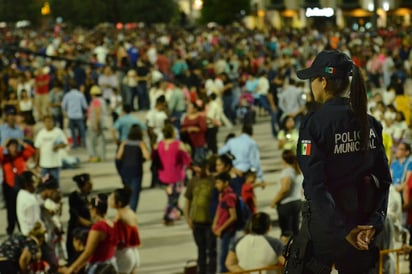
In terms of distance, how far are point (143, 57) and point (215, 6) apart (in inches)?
1440

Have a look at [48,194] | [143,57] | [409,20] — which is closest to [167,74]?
[143,57]

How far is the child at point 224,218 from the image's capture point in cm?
1234

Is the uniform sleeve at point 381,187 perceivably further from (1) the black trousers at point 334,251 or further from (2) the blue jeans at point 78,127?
(2) the blue jeans at point 78,127

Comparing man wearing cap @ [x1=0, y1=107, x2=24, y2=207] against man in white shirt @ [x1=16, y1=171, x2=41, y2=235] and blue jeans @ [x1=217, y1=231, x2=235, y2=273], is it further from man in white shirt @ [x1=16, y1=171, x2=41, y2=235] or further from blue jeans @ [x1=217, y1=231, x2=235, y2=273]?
blue jeans @ [x1=217, y1=231, x2=235, y2=273]

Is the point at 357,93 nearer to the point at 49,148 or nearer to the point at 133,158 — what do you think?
the point at 133,158

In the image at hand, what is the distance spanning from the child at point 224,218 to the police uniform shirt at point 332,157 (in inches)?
261

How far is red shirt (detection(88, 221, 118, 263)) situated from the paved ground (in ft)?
9.82

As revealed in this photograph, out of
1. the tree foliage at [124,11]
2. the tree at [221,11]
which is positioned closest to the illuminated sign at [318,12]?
the tree at [221,11]

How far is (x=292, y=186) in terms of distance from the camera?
1321 cm

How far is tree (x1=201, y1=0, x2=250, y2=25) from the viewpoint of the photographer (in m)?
73.6

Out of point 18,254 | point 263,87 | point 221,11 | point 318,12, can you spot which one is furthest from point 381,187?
point 221,11

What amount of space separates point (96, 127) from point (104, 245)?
35.8 feet

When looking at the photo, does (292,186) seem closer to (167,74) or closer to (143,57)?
(167,74)

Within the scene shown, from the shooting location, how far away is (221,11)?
7394cm
